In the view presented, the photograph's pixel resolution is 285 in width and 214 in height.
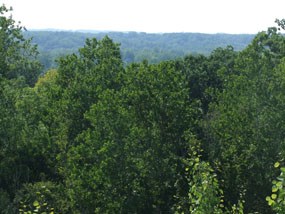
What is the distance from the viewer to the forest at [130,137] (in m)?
22.2

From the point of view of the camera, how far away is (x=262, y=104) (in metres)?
27.1

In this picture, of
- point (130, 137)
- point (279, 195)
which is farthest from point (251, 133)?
point (279, 195)

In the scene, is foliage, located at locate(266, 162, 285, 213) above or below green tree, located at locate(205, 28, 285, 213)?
above

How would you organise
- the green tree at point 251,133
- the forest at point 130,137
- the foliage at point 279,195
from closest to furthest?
the foliage at point 279,195
the forest at point 130,137
the green tree at point 251,133

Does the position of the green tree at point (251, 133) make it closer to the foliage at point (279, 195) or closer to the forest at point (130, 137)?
the forest at point (130, 137)

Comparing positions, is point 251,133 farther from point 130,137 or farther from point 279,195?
point 279,195

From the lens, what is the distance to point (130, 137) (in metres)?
22.5

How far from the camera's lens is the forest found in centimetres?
2219

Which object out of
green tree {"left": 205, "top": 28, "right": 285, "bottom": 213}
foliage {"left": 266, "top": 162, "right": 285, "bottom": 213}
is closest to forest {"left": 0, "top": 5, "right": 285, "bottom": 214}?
green tree {"left": 205, "top": 28, "right": 285, "bottom": 213}

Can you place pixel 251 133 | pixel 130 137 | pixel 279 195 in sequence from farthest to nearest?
1. pixel 251 133
2. pixel 130 137
3. pixel 279 195

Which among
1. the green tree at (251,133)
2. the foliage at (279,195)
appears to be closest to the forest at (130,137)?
the green tree at (251,133)

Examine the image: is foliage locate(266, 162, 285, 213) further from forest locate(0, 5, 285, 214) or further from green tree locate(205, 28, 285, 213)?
green tree locate(205, 28, 285, 213)

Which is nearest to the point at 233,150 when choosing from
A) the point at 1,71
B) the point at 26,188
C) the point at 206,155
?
the point at 206,155

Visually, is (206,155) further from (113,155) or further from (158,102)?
(113,155)
